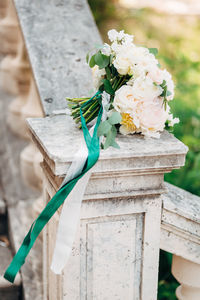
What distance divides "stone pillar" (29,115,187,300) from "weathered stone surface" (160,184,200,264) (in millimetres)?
52

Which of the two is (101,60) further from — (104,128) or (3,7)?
(3,7)

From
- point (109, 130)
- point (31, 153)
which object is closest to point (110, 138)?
point (109, 130)

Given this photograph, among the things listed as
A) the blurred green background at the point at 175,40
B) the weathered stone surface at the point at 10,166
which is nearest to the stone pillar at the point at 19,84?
the weathered stone surface at the point at 10,166

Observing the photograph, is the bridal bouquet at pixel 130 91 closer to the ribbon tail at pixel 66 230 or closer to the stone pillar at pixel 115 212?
the stone pillar at pixel 115 212

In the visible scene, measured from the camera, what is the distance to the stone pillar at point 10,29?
92.3 inches

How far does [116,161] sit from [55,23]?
1147 millimetres

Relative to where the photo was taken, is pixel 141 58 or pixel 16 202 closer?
pixel 141 58

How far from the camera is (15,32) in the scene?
7.89 ft

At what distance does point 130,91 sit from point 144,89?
42 mm

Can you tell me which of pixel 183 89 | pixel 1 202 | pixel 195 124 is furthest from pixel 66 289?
pixel 183 89

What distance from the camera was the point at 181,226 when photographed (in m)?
1.45

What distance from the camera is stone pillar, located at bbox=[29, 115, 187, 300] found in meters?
1.23

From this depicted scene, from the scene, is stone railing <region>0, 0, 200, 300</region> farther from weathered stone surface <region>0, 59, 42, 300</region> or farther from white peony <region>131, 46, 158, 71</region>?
white peony <region>131, 46, 158, 71</region>

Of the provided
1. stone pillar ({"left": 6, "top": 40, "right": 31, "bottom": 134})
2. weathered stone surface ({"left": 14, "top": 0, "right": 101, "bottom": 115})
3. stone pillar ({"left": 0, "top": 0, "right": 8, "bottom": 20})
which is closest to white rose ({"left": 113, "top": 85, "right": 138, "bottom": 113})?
weathered stone surface ({"left": 14, "top": 0, "right": 101, "bottom": 115})
